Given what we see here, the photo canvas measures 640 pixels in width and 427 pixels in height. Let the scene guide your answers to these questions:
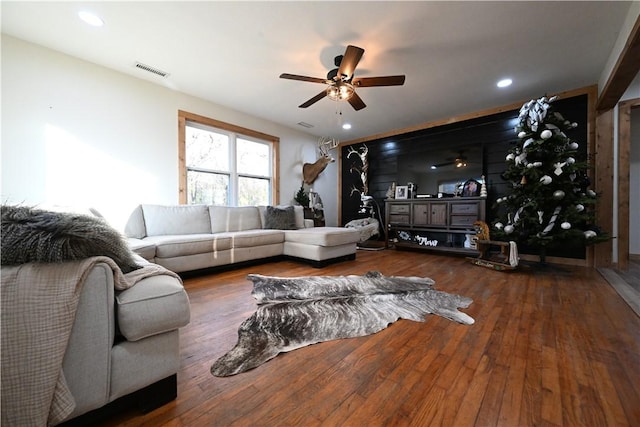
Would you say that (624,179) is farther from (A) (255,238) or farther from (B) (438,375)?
(A) (255,238)

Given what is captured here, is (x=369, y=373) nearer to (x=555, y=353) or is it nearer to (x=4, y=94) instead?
(x=555, y=353)

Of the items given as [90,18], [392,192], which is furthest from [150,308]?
[392,192]

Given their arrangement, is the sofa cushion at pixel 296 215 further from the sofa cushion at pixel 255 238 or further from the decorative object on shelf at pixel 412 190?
the decorative object on shelf at pixel 412 190

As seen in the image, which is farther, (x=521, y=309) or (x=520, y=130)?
(x=520, y=130)

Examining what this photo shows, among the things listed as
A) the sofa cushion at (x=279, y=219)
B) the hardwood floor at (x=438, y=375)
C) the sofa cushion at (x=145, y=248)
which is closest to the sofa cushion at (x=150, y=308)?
the hardwood floor at (x=438, y=375)

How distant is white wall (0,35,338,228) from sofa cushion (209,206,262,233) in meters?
0.68

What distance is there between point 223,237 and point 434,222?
3592mm

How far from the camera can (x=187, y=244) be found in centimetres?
273

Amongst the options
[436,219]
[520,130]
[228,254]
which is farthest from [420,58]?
[228,254]

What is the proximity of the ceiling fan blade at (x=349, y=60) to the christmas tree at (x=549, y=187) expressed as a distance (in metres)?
A: 2.52

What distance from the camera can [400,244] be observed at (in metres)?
4.90

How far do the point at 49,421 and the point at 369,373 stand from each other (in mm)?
1161

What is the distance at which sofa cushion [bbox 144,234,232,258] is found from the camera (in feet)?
8.50

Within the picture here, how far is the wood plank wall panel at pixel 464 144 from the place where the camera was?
3.53 metres
